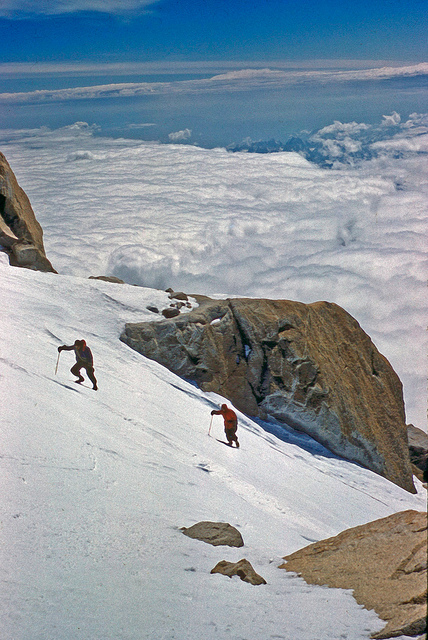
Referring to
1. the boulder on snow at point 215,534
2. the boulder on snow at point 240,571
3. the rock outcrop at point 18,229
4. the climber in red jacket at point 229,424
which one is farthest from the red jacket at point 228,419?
the rock outcrop at point 18,229

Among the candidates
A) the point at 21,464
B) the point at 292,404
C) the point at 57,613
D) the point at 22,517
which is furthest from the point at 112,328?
the point at 57,613

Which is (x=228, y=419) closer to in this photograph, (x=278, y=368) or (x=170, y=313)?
(x=278, y=368)

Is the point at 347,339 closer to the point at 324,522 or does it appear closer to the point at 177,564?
the point at 324,522

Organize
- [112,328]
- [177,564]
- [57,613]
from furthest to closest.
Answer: [112,328], [177,564], [57,613]

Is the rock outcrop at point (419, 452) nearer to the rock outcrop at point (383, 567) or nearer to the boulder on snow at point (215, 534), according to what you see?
the rock outcrop at point (383, 567)

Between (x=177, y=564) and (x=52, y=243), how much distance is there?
205963 mm

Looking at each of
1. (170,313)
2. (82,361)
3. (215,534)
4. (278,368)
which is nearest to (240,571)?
(215,534)

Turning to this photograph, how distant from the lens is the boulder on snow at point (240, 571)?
8.05 m

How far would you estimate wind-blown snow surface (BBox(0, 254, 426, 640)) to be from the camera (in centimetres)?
640

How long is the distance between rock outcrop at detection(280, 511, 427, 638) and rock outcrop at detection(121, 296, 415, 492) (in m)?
15.0

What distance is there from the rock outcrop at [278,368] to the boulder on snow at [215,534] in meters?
14.7

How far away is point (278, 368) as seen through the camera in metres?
27.5

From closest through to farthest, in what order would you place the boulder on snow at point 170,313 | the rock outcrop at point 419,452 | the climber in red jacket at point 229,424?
the climber in red jacket at point 229,424 < the boulder on snow at point 170,313 < the rock outcrop at point 419,452

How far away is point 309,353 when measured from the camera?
28.0m
